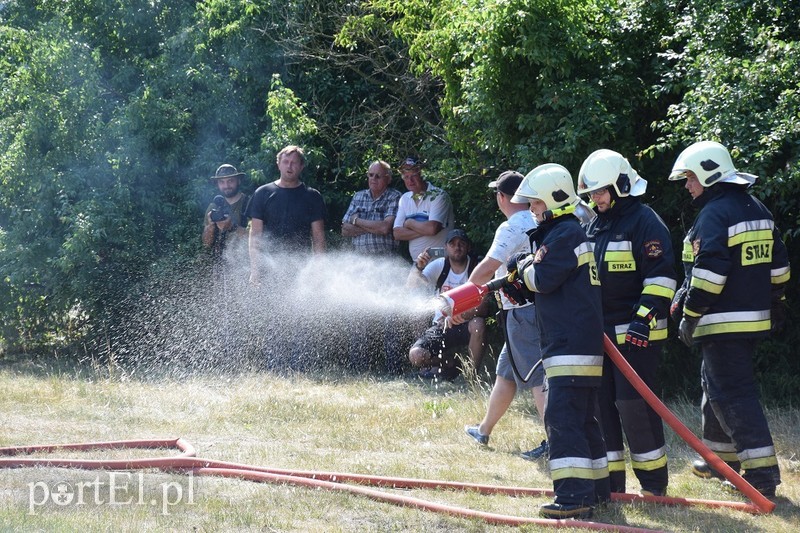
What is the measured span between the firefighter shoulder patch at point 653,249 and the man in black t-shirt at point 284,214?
5.10 m

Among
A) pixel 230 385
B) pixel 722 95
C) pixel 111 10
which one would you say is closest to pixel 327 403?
pixel 230 385

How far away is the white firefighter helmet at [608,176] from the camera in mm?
5836

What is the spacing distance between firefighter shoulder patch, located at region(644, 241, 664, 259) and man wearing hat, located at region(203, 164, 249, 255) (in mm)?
5861

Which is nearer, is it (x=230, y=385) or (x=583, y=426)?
(x=583, y=426)

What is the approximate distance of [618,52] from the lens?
28.0ft

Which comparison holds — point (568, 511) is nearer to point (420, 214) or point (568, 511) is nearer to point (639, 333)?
point (639, 333)

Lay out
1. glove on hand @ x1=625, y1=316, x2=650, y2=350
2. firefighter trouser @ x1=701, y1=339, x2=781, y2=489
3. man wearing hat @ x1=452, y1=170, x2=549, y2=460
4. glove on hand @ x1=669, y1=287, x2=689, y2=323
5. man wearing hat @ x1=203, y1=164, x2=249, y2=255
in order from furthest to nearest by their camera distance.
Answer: man wearing hat @ x1=203, y1=164, x2=249, y2=255 → man wearing hat @ x1=452, y1=170, x2=549, y2=460 → glove on hand @ x1=669, y1=287, x2=689, y2=323 → firefighter trouser @ x1=701, y1=339, x2=781, y2=489 → glove on hand @ x1=625, y1=316, x2=650, y2=350

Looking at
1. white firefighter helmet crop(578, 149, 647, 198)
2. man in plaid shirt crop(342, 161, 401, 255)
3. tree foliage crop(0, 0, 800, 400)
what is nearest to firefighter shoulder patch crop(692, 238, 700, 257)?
white firefighter helmet crop(578, 149, 647, 198)

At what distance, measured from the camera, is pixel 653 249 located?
19.0 feet

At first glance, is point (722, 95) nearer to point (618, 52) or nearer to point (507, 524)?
point (618, 52)

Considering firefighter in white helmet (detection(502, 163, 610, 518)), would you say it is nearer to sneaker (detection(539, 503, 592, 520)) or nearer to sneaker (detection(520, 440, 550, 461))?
sneaker (detection(539, 503, 592, 520))

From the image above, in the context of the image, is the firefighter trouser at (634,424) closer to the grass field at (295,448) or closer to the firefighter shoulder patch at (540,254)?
the grass field at (295,448)

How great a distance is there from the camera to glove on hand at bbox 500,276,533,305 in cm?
565

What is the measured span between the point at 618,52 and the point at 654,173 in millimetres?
1085
